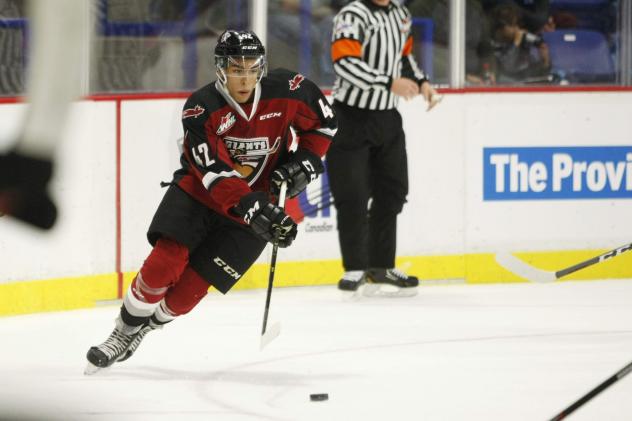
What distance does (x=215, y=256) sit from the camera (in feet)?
11.5

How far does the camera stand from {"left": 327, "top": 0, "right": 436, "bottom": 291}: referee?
207 inches

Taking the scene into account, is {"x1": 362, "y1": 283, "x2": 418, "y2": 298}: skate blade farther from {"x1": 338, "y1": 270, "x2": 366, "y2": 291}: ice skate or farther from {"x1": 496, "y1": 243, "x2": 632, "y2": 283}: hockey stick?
{"x1": 496, "y1": 243, "x2": 632, "y2": 283}: hockey stick

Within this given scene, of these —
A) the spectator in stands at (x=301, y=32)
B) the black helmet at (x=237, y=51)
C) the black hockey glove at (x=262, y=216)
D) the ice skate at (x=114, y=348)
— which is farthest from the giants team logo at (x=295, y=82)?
the spectator in stands at (x=301, y=32)

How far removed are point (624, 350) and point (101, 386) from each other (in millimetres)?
1772

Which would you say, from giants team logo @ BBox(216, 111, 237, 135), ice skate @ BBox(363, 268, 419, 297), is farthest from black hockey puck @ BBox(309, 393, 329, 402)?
ice skate @ BBox(363, 268, 419, 297)

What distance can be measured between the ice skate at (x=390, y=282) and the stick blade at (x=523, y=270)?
0.40 meters

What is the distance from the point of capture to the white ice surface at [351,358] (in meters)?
3.23

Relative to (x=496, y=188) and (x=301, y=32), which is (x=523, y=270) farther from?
(x=301, y=32)

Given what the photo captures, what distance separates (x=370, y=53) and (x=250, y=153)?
1.88m

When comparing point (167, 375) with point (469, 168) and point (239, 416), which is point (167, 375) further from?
point (469, 168)

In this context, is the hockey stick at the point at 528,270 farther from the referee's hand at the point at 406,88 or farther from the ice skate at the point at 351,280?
the referee's hand at the point at 406,88

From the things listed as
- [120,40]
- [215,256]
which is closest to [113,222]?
[120,40]

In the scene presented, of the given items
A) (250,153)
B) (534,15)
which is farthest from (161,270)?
(534,15)

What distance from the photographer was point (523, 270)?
199 inches
